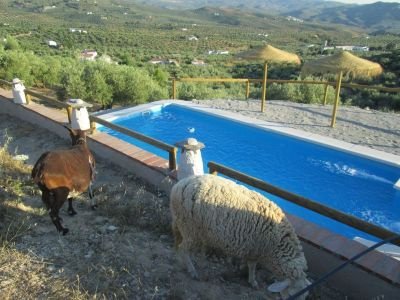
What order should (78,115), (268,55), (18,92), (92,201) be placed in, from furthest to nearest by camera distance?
(268,55) → (18,92) → (78,115) → (92,201)

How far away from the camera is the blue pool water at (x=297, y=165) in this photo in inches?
280

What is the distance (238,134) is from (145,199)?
5820 millimetres

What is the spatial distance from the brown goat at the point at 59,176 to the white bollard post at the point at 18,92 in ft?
17.0

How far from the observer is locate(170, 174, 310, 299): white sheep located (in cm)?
342

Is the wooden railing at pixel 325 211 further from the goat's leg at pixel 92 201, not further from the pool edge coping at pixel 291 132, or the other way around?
the pool edge coping at pixel 291 132

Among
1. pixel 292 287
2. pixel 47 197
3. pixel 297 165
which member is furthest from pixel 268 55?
pixel 292 287

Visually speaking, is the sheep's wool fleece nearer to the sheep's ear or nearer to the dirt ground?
the sheep's ear

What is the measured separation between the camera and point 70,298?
126 inches

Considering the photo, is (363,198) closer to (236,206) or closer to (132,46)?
(236,206)

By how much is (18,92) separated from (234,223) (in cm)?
742

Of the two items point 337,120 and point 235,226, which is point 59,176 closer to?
Answer: point 235,226

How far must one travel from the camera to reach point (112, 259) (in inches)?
153

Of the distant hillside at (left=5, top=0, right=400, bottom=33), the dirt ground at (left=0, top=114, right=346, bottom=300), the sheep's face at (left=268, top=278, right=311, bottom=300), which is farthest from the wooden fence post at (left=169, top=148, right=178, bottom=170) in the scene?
the distant hillside at (left=5, top=0, right=400, bottom=33)

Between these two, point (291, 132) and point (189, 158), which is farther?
point (291, 132)
